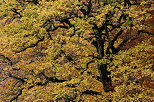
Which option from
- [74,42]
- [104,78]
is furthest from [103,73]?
[74,42]

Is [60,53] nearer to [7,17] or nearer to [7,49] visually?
[7,49]

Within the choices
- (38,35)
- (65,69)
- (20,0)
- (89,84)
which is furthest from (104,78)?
(20,0)

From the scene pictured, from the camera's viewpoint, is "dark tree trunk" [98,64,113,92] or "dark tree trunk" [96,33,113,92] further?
"dark tree trunk" [98,64,113,92]

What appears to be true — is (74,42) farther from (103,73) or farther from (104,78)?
(104,78)

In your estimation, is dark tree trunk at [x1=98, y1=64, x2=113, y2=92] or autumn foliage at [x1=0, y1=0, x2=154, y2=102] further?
dark tree trunk at [x1=98, y1=64, x2=113, y2=92]

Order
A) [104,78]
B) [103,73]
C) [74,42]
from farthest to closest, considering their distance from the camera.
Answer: [104,78], [103,73], [74,42]

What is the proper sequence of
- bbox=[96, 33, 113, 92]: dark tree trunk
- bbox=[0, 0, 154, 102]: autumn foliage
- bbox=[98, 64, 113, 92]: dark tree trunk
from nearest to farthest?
bbox=[0, 0, 154, 102]: autumn foliage
bbox=[96, 33, 113, 92]: dark tree trunk
bbox=[98, 64, 113, 92]: dark tree trunk

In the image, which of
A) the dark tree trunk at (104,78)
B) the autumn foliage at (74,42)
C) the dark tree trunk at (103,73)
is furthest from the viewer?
the dark tree trunk at (104,78)

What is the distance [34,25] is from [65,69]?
13.8 ft

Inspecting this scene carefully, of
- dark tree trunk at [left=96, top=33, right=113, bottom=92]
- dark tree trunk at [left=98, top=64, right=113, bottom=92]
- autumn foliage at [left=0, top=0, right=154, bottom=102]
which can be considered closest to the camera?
autumn foliage at [left=0, top=0, right=154, bottom=102]

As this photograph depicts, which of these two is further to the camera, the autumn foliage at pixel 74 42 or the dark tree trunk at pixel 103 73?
the dark tree trunk at pixel 103 73

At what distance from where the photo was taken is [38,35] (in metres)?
13.7

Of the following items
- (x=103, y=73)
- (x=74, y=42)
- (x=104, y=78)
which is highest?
(x=74, y=42)

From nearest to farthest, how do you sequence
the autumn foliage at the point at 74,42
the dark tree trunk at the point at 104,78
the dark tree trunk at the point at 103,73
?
1. the autumn foliage at the point at 74,42
2. the dark tree trunk at the point at 103,73
3. the dark tree trunk at the point at 104,78
